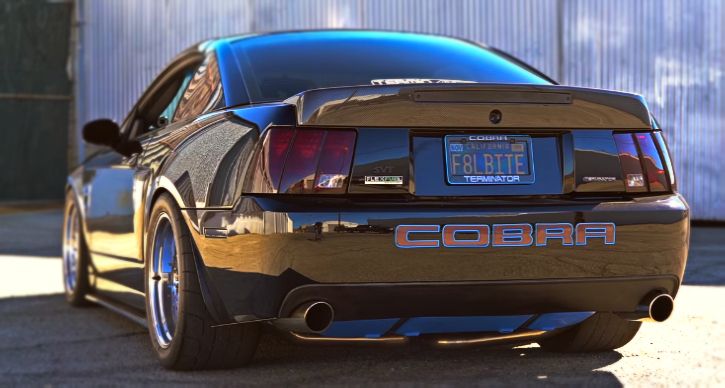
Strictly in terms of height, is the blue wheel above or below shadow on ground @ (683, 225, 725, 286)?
above

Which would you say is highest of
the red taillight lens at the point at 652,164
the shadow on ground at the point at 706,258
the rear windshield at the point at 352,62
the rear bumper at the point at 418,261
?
the rear windshield at the point at 352,62

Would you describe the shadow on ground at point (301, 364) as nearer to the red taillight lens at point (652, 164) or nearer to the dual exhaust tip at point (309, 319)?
the dual exhaust tip at point (309, 319)

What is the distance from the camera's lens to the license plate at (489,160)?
401 cm

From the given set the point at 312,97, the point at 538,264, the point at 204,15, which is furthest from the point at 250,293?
the point at 204,15

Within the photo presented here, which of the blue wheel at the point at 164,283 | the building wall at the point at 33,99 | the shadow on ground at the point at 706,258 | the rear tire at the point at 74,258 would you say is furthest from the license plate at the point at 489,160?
the building wall at the point at 33,99

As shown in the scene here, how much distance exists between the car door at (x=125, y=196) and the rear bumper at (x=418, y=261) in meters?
1.11

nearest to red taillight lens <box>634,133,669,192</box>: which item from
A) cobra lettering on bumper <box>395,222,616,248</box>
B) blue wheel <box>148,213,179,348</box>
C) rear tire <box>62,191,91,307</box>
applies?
cobra lettering on bumper <box>395,222,616,248</box>

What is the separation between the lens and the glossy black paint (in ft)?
12.6

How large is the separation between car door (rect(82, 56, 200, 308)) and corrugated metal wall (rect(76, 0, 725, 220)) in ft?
31.5

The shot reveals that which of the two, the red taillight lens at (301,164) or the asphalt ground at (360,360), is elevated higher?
the red taillight lens at (301,164)

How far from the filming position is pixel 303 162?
12.8ft

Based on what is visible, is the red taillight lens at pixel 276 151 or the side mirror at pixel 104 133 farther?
the side mirror at pixel 104 133

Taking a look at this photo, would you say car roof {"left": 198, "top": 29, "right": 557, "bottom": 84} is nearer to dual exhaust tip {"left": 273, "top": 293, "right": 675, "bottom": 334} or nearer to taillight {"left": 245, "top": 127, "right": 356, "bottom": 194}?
taillight {"left": 245, "top": 127, "right": 356, "bottom": 194}

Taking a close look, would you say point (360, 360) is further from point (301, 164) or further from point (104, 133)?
point (104, 133)
